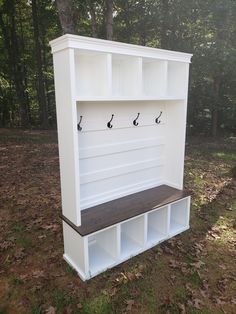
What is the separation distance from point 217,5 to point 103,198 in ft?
23.6

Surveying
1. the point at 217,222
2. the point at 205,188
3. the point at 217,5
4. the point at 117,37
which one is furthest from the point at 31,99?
the point at 217,222

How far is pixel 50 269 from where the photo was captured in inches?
102

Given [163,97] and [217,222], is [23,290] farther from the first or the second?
[217,222]

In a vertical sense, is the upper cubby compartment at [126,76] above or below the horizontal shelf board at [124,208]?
above

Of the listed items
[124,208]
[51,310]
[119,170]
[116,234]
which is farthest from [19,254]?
[119,170]

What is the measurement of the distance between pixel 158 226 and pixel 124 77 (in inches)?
72.2

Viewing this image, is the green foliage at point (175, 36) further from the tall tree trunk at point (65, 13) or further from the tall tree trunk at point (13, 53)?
the tall tree trunk at point (65, 13)

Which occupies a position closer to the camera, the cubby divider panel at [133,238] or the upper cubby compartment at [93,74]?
the upper cubby compartment at [93,74]

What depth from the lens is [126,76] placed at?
2660mm

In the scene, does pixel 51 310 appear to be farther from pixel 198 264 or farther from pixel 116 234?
pixel 198 264

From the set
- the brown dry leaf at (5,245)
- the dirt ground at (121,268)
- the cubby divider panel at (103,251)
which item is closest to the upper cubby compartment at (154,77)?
the cubby divider panel at (103,251)

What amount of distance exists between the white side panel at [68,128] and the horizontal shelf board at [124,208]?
14cm

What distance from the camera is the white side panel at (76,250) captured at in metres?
2.41

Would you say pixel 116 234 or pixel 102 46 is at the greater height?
pixel 102 46
